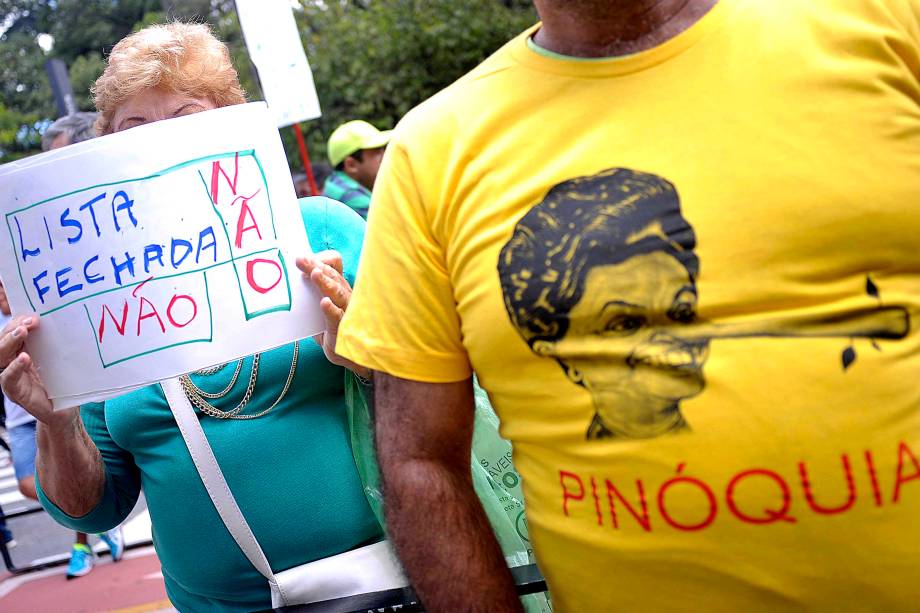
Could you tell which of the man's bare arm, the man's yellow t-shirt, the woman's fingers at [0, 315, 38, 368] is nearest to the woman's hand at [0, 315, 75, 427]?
the woman's fingers at [0, 315, 38, 368]

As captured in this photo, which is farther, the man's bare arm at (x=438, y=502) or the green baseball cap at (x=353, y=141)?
the green baseball cap at (x=353, y=141)

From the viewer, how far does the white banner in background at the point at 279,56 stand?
23.5 feet

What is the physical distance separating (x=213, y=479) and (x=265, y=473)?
0.35 ft

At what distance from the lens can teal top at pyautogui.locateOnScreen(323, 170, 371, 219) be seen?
625 cm

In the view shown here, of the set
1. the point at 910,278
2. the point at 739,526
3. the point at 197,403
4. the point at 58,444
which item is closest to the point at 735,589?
the point at 739,526

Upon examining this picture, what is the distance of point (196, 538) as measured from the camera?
7.25ft

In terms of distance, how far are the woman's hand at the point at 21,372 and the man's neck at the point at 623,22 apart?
3.85ft

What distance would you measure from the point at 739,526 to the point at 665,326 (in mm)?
284

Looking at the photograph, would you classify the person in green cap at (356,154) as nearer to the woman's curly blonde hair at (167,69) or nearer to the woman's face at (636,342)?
the woman's curly blonde hair at (167,69)

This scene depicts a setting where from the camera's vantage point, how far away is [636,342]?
4.69 feet

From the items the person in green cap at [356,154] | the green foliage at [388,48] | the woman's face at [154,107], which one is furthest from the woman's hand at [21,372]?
the green foliage at [388,48]

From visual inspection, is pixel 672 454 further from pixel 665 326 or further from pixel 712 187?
pixel 712 187

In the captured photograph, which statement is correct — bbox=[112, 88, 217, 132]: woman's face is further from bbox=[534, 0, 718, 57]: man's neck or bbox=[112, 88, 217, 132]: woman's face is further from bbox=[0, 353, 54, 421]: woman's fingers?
bbox=[534, 0, 718, 57]: man's neck

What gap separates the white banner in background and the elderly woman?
4.80 m
